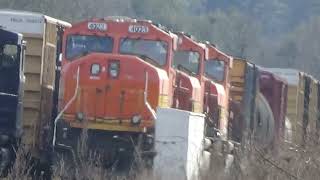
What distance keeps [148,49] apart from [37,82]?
8.11 feet

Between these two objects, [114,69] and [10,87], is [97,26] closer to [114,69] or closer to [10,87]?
[114,69]

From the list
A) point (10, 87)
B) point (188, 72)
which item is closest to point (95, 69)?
point (10, 87)

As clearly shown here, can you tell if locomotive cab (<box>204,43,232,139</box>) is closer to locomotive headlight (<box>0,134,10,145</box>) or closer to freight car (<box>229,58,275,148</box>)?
freight car (<box>229,58,275,148</box>)

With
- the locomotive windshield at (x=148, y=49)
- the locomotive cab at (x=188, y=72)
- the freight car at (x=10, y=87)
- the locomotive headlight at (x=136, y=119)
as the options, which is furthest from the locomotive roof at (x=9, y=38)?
the locomotive cab at (x=188, y=72)

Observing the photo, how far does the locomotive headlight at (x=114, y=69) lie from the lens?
16.8 meters

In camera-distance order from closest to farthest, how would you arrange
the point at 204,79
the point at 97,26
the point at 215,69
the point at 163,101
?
the point at 163,101 < the point at 97,26 < the point at 204,79 < the point at 215,69

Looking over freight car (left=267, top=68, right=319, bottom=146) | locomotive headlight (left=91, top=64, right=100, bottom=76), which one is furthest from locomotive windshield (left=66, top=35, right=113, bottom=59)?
freight car (left=267, top=68, right=319, bottom=146)

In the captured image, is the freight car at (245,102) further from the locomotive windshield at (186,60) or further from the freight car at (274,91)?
the locomotive windshield at (186,60)

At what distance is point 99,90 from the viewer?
1691 cm

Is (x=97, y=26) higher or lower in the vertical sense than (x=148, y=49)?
higher

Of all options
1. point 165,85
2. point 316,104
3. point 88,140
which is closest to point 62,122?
point 88,140

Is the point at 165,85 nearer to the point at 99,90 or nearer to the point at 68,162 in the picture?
the point at 99,90

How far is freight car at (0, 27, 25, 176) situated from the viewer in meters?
16.5

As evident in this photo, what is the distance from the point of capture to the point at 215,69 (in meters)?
20.8
